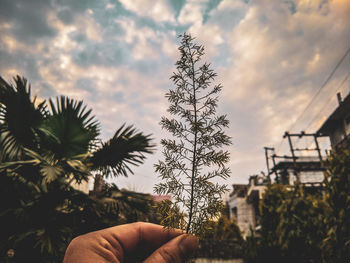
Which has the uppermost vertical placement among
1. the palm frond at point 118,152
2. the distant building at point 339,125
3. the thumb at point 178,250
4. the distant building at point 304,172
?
the distant building at point 339,125

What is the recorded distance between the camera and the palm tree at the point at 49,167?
10.9ft

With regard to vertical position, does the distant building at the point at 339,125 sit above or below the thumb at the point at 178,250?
above

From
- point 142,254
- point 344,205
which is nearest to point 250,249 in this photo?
point 344,205

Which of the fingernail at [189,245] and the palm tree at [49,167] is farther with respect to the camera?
the palm tree at [49,167]

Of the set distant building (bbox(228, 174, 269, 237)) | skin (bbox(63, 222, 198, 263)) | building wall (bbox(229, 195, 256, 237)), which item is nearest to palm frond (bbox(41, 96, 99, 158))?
skin (bbox(63, 222, 198, 263))

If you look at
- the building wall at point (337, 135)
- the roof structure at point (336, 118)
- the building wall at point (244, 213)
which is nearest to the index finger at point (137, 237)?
the roof structure at point (336, 118)

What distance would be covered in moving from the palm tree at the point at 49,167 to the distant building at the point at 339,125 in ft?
54.0

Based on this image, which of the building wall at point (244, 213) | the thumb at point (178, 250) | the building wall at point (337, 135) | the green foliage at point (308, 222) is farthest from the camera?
the building wall at point (244, 213)

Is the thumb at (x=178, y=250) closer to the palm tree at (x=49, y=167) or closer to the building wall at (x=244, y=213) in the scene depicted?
the palm tree at (x=49, y=167)

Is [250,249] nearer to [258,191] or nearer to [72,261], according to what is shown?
[72,261]

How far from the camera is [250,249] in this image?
905 cm

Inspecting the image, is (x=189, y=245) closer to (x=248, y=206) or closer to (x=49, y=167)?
(x=49, y=167)

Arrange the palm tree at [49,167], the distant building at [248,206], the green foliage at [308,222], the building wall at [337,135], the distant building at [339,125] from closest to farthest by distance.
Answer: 1. the palm tree at [49,167]
2. the green foliage at [308,222]
3. the distant building at [339,125]
4. the building wall at [337,135]
5. the distant building at [248,206]

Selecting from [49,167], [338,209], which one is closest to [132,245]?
[49,167]
